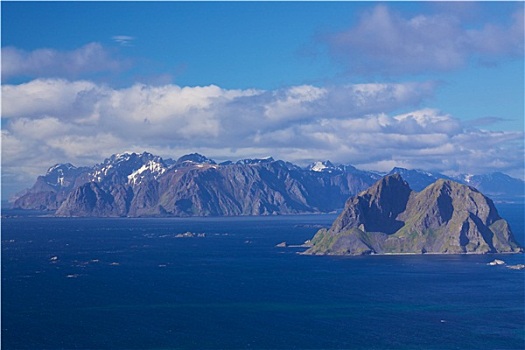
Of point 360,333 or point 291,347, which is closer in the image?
point 291,347

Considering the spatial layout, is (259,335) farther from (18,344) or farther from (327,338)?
(18,344)

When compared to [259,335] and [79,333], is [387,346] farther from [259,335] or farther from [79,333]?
[79,333]

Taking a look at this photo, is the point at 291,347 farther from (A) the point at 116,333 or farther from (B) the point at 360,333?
(A) the point at 116,333

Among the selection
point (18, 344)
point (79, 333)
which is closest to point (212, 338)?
point (79, 333)

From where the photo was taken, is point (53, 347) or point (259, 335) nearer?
point (53, 347)

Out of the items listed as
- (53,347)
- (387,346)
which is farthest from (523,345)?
(53,347)

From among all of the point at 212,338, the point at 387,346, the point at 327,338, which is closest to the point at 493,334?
the point at 387,346

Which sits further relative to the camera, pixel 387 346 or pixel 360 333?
pixel 360 333
